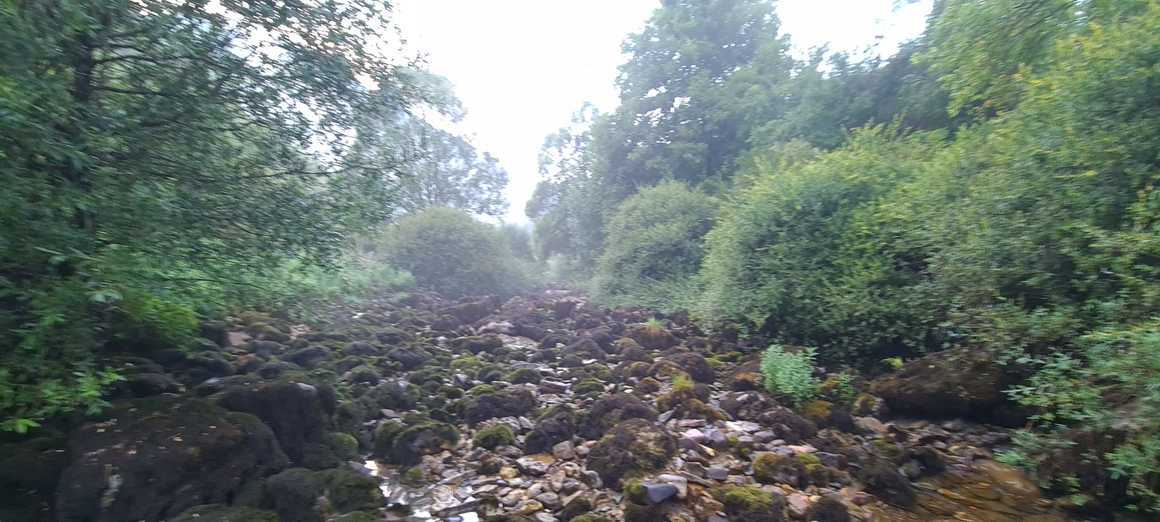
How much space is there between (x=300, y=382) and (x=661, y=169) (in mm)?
17077

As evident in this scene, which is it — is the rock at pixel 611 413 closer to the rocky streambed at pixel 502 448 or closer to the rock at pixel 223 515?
the rocky streambed at pixel 502 448

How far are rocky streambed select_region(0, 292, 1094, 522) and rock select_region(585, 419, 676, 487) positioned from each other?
0.02 meters

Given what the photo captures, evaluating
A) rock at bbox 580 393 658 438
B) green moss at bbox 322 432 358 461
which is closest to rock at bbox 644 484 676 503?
rock at bbox 580 393 658 438

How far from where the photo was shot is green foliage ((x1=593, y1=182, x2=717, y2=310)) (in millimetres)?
16812

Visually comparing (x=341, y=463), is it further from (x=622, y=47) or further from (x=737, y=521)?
(x=622, y=47)

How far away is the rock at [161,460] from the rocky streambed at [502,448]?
0.6 inches

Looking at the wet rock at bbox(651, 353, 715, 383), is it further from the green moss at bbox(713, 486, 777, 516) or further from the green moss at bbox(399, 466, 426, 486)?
the green moss at bbox(399, 466, 426, 486)

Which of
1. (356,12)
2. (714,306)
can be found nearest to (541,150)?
(714,306)

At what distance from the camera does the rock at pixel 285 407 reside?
19.7ft

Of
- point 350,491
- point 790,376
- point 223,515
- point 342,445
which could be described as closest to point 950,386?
point 790,376

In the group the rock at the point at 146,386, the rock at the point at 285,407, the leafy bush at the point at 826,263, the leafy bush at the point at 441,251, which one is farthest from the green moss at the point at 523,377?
the leafy bush at the point at 441,251

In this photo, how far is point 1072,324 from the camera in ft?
19.0

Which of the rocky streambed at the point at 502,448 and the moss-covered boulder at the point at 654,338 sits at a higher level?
the moss-covered boulder at the point at 654,338

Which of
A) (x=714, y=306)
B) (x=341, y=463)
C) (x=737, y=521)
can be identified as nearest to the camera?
(x=737, y=521)
